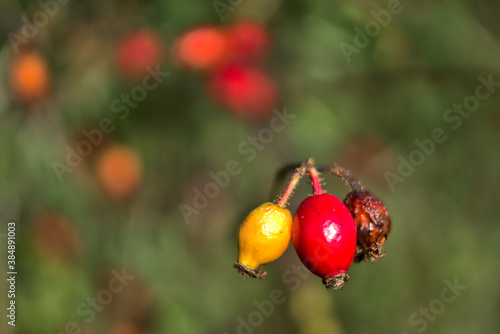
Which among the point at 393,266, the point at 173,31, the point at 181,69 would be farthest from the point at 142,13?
the point at 393,266

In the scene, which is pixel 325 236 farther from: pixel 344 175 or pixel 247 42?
pixel 247 42

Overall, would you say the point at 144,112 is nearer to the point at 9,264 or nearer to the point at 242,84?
the point at 242,84

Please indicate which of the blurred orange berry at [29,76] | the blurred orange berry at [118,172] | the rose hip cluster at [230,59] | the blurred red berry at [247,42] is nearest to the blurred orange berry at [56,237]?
the blurred orange berry at [118,172]

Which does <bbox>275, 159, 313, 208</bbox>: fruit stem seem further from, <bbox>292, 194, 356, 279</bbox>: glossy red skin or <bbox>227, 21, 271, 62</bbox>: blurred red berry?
<bbox>227, 21, 271, 62</bbox>: blurred red berry

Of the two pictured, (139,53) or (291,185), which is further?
(139,53)

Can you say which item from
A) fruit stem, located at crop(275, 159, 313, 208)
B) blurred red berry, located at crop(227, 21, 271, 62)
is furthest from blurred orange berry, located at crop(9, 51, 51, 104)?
fruit stem, located at crop(275, 159, 313, 208)

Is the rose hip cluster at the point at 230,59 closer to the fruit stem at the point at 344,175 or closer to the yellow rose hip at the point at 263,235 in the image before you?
the fruit stem at the point at 344,175

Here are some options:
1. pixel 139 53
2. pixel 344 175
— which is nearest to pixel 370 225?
pixel 344 175
